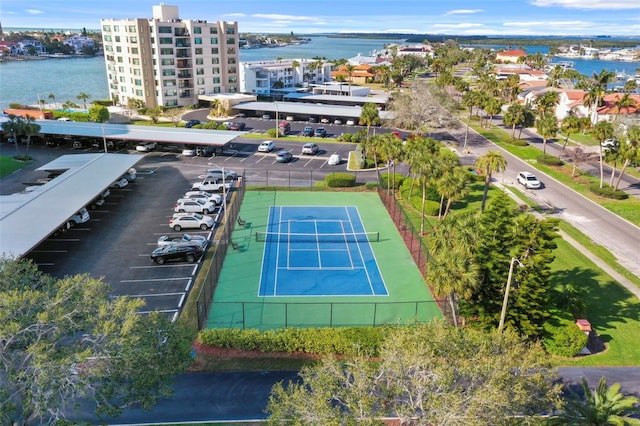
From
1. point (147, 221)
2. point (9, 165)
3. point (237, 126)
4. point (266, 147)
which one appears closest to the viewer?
point (147, 221)

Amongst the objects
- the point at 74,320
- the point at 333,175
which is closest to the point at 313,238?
the point at 333,175

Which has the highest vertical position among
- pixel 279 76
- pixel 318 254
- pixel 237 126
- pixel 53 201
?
pixel 279 76

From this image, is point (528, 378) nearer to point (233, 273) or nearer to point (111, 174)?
point (233, 273)

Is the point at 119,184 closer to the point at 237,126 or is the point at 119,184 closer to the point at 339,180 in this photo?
the point at 339,180

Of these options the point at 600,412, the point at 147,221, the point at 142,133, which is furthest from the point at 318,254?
the point at 142,133

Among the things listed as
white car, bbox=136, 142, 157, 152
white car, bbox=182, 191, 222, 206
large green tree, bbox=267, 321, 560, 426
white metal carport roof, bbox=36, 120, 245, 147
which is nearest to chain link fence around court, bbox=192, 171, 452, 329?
large green tree, bbox=267, 321, 560, 426
